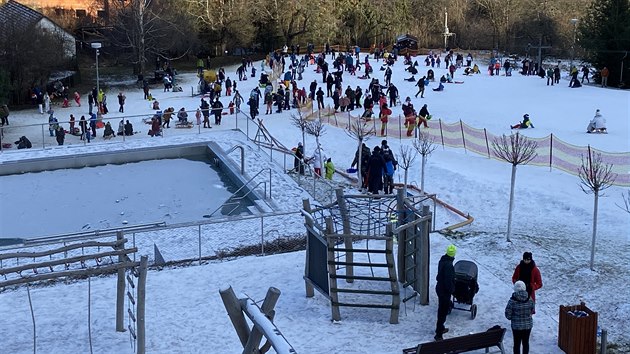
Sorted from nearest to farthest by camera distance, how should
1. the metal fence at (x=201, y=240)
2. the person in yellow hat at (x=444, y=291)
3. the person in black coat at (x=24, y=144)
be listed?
1. the person in yellow hat at (x=444, y=291)
2. the metal fence at (x=201, y=240)
3. the person in black coat at (x=24, y=144)

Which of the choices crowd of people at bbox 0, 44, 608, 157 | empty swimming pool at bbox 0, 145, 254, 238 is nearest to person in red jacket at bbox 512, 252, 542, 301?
empty swimming pool at bbox 0, 145, 254, 238

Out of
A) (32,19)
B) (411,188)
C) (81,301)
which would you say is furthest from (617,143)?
(32,19)

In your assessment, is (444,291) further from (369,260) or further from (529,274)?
(369,260)

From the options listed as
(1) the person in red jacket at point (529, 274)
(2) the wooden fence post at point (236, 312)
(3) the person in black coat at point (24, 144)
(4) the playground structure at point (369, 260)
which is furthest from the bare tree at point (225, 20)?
(2) the wooden fence post at point (236, 312)

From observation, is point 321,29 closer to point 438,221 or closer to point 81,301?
point 438,221

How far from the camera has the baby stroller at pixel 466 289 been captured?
548 inches

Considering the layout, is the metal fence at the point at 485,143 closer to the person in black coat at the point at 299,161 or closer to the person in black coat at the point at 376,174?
the person in black coat at the point at 299,161

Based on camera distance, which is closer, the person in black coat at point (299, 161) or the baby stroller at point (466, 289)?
the baby stroller at point (466, 289)

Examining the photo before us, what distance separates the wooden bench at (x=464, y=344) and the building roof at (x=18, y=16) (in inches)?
1575

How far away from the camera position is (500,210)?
21828 millimetres

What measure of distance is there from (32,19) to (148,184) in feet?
91.5

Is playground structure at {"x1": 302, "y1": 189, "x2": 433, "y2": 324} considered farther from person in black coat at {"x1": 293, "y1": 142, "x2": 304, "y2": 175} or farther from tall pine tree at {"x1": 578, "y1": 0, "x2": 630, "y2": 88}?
tall pine tree at {"x1": 578, "y1": 0, "x2": 630, "y2": 88}

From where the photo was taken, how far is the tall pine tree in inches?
1773

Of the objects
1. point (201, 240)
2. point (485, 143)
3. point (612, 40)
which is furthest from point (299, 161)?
point (612, 40)
